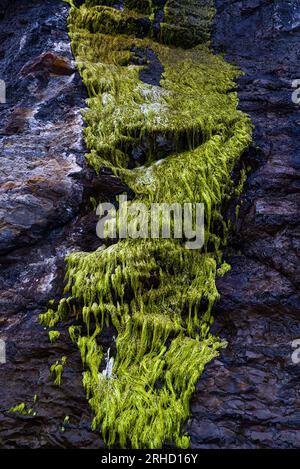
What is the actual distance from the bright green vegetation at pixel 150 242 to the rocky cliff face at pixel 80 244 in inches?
7.2

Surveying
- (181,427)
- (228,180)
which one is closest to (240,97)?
(228,180)

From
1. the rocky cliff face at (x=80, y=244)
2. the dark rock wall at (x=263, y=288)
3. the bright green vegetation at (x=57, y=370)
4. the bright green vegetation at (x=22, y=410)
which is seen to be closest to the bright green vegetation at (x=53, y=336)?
the rocky cliff face at (x=80, y=244)

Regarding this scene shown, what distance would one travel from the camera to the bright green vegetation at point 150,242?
4.01m

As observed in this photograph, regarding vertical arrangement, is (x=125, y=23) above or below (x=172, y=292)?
above

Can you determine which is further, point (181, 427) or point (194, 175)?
point (194, 175)

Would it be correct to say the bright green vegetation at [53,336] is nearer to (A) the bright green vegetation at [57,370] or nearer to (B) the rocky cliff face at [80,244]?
(B) the rocky cliff face at [80,244]

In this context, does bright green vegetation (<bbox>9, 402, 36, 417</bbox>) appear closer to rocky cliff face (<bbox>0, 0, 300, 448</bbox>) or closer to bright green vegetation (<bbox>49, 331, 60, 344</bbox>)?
rocky cliff face (<bbox>0, 0, 300, 448</bbox>)

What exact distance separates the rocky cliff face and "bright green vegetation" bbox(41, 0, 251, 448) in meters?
0.18

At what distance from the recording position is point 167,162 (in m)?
5.53

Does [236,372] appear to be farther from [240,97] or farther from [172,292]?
[240,97]

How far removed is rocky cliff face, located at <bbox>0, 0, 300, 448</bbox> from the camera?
12.5 feet

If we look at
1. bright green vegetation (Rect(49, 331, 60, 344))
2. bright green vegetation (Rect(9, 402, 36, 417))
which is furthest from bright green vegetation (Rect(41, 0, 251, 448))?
bright green vegetation (Rect(9, 402, 36, 417))
